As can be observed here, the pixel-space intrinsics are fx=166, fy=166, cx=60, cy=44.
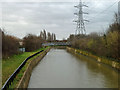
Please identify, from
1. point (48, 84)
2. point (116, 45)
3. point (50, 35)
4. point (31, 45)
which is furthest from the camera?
point (50, 35)

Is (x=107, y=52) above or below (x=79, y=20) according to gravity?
below

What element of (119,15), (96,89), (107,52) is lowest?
(96,89)

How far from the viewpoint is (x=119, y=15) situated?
18.9 meters

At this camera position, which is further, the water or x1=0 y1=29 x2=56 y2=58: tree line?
x1=0 y1=29 x2=56 y2=58: tree line

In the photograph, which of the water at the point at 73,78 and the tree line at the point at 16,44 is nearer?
the water at the point at 73,78

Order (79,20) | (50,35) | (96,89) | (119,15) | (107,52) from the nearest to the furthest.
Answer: (96,89) < (107,52) < (119,15) < (79,20) < (50,35)

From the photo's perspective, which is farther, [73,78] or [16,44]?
[16,44]

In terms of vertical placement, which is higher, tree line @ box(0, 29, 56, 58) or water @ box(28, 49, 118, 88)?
tree line @ box(0, 29, 56, 58)

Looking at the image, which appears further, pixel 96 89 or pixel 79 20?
pixel 79 20

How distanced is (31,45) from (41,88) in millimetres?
23492

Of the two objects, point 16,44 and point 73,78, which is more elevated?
point 16,44

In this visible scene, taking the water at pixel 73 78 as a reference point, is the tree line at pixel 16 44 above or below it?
above

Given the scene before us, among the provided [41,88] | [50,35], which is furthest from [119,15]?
[50,35]

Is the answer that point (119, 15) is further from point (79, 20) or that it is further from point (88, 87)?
point (79, 20)
